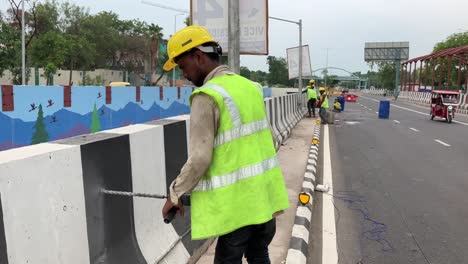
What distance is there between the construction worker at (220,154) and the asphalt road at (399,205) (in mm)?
2018

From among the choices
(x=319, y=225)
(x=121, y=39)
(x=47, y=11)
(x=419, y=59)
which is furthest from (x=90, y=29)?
(x=319, y=225)

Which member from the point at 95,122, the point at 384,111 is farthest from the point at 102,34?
the point at 95,122

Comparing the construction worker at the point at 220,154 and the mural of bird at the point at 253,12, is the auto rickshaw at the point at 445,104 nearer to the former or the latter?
the mural of bird at the point at 253,12

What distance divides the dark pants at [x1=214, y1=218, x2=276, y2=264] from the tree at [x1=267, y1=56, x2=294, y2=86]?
325ft

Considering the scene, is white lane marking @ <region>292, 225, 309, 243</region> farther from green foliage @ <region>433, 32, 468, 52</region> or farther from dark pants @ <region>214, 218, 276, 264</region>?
green foliage @ <region>433, 32, 468, 52</region>

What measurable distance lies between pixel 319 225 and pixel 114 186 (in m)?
3.07

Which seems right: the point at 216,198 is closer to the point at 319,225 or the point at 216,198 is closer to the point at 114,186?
the point at 114,186

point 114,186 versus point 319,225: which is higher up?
point 114,186

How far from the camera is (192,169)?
2.32 meters

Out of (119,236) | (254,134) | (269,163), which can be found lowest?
(119,236)

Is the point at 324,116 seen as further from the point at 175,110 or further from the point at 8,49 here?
the point at 8,49

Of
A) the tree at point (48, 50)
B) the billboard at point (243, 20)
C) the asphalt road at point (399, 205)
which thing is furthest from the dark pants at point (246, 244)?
the tree at point (48, 50)

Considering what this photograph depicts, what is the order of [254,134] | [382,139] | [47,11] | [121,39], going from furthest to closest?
[121,39]
[47,11]
[382,139]
[254,134]

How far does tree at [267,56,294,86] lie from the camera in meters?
101
